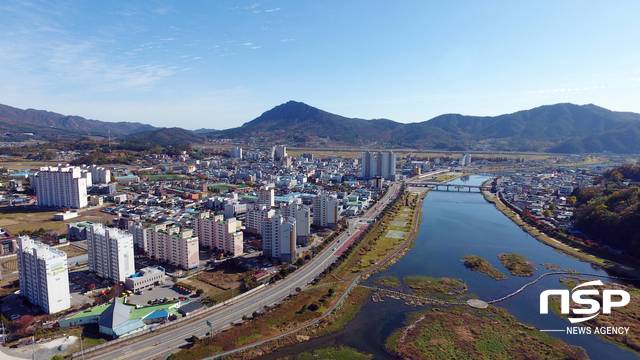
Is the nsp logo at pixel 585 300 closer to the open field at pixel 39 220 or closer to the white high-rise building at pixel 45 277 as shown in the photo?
the white high-rise building at pixel 45 277

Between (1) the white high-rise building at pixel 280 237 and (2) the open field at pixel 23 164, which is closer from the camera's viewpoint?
(1) the white high-rise building at pixel 280 237

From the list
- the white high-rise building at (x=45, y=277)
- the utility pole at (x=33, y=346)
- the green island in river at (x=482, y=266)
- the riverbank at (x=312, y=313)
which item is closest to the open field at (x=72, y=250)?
the white high-rise building at (x=45, y=277)

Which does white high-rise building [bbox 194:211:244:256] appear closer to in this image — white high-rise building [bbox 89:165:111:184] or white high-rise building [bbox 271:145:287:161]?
white high-rise building [bbox 89:165:111:184]

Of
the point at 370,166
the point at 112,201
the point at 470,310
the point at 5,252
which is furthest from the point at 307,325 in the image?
the point at 370,166

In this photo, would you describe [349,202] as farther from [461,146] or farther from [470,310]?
[461,146]

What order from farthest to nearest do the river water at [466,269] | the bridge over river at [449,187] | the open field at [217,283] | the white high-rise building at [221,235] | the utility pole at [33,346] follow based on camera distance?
the bridge over river at [449,187]
the white high-rise building at [221,235]
the open field at [217,283]
the river water at [466,269]
the utility pole at [33,346]

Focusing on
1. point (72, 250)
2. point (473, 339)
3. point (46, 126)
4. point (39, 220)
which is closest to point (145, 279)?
point (72, 250)

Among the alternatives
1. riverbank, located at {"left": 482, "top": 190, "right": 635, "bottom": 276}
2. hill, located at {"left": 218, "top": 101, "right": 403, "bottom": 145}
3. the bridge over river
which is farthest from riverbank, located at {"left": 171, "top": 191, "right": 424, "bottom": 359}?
hill, located at {"left": 218, "top": 101, "right": 403, "bottom": 145}
